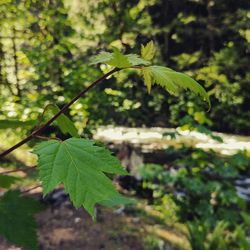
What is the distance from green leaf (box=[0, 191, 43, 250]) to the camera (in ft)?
3.69

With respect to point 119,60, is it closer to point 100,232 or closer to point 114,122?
point 100,232

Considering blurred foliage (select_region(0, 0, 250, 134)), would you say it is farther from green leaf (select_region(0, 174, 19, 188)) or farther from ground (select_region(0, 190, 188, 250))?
ground (select_region(0, 190, 188, 250))

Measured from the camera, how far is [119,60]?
0.90 m

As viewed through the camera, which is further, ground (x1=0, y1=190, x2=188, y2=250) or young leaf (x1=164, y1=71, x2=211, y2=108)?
ground (x1=0, y1=190, x2=188, y2=250)

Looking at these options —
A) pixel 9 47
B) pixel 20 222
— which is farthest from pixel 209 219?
pixel 20 222

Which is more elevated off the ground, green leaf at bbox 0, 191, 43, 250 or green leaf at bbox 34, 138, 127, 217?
green leaf at bbox 34, 138, 127, 217

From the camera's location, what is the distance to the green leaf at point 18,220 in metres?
1.13

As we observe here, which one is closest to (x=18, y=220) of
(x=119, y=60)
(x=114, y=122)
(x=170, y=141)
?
(x=119, y=60)

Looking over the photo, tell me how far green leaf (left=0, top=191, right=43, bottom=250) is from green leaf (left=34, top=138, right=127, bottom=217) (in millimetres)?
391

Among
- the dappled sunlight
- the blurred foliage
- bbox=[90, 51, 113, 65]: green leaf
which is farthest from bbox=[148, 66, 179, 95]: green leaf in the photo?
the dappled sunlight

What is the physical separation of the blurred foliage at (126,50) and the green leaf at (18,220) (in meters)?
0.51

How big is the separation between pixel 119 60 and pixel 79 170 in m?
0.28

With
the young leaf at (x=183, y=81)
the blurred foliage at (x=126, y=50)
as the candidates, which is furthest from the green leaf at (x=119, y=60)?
the blurred foliage at (x=126, y=50)

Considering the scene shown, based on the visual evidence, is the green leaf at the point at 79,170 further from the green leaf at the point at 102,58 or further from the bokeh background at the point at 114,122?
the bokeh background at the point at 114,122
